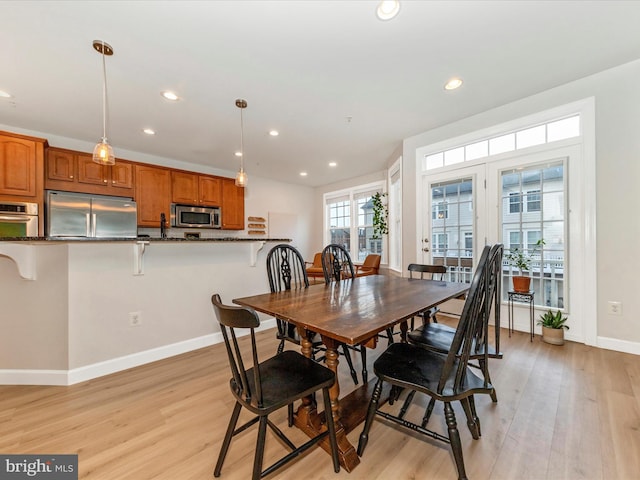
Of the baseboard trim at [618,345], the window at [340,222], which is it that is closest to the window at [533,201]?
the baseboard trim at [618,345]

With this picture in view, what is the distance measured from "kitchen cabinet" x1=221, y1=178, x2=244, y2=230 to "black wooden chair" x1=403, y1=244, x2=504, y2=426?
14.1 feet

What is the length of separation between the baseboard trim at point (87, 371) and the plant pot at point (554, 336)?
3635 millimetres

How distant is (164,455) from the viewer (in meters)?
1.33

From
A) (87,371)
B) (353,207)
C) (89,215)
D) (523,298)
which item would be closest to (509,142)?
(523,298)

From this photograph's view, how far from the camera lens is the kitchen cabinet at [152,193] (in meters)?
4.16

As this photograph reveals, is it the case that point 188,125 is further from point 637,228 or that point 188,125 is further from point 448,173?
point 637,228

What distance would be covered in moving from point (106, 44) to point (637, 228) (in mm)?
4635

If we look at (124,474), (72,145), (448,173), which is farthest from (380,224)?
(72,145)

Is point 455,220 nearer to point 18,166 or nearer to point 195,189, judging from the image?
point 195,189

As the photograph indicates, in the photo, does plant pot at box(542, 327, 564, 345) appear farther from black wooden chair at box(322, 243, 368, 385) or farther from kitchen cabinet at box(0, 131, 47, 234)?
kitchen cabinet at box(0, 131, 47, 234)

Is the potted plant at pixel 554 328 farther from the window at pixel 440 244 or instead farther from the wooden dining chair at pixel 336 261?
the wooden dining chair at pixel 336 261

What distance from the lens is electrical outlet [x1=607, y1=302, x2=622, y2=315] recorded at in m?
2.38

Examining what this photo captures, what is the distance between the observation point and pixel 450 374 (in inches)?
49.1

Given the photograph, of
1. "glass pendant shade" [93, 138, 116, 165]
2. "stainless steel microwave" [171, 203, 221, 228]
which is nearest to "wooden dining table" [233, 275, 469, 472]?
"glass pendant shade" [93, 138, 116, 165]
